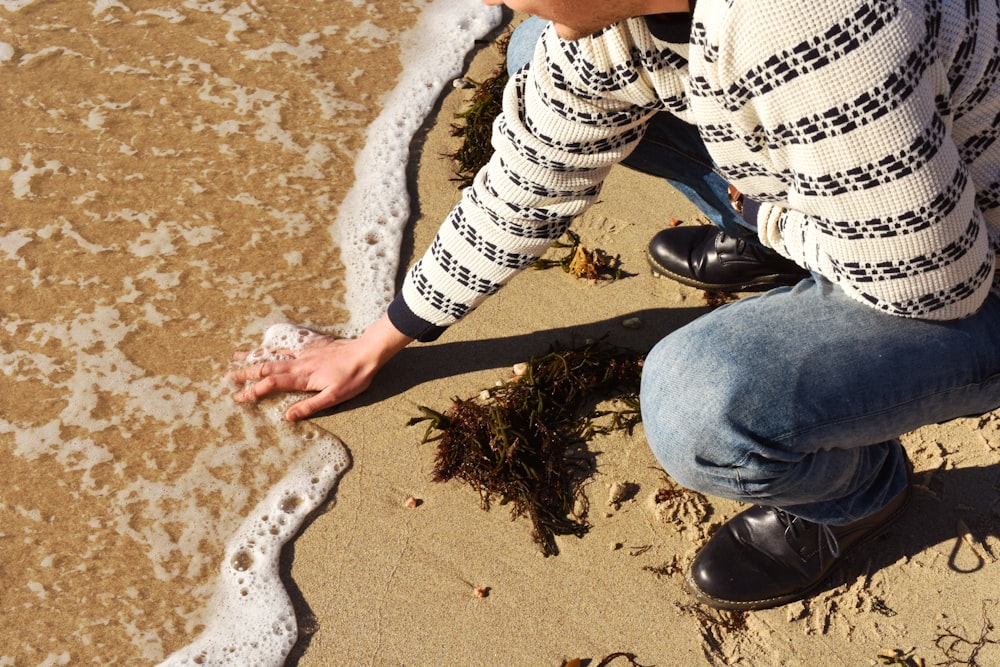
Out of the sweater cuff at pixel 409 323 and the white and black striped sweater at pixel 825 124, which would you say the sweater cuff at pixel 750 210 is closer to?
the white and black striped sweater at pixel 825 124

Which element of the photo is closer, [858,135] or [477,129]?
[858,135]

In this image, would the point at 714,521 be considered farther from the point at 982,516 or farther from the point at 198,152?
the point at 198,152

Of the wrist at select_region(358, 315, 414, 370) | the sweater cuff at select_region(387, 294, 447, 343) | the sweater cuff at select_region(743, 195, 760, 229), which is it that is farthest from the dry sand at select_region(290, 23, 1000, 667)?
the sweater cuff at select_region(743, 195, 760, 229)

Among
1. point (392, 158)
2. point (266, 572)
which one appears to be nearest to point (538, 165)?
point (266, 572)

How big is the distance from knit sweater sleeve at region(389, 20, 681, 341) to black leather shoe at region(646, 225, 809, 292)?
0.96m

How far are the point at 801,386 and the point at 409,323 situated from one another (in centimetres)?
121

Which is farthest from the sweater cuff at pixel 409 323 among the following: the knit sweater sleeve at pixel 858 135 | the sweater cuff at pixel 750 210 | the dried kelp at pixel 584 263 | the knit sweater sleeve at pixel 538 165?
the knit sweater sleeve at pixel 858 135

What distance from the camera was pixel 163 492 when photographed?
9.92 ft

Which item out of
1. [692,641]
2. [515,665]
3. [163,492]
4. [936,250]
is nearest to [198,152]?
[163,492]

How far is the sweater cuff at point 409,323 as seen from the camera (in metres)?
2.76

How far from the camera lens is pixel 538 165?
231cm

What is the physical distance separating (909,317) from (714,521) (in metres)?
1.04

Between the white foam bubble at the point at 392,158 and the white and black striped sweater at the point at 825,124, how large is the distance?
4.18 ft

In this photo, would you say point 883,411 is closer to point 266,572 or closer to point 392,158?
point 266,572
